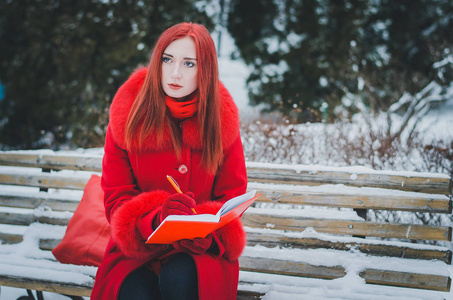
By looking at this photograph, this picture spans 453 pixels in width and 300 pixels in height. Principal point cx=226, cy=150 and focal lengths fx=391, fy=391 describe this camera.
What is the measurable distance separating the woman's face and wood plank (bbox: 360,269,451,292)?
1558mm

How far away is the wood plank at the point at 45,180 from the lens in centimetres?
287

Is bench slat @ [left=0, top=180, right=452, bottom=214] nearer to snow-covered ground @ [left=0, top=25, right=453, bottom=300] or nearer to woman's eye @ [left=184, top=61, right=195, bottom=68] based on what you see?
snow-covered ground @ [left=0, top=25, right=453, bottom=300]

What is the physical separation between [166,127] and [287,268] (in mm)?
1238

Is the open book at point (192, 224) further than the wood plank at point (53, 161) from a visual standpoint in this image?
No

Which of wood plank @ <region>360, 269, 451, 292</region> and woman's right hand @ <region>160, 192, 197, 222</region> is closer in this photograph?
woman's right hand @ <region>160, 192, 197, 222</region>

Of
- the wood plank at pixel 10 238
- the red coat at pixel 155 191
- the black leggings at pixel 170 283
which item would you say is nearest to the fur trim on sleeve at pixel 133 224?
the red coat at pixel 155 191

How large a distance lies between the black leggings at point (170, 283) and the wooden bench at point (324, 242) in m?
0.66

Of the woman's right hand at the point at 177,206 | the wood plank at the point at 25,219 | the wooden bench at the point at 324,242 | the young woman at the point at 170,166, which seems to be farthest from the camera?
the wood plank at the point at 25,219

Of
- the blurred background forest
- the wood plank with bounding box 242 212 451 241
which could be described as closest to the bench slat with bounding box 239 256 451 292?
the wood plank with bounding box 242 212 451 241

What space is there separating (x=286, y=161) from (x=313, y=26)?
5.42 meters

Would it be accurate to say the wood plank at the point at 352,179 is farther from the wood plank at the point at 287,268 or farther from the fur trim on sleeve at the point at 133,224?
the fur trim on sleeve at the point at 133,224

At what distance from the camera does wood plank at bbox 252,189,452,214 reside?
7.73 ft

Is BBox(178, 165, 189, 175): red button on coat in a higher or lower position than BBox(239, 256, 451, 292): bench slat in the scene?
higher

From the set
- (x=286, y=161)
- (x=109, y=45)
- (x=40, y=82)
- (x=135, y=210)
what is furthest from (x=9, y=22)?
(x=135, y=210)
